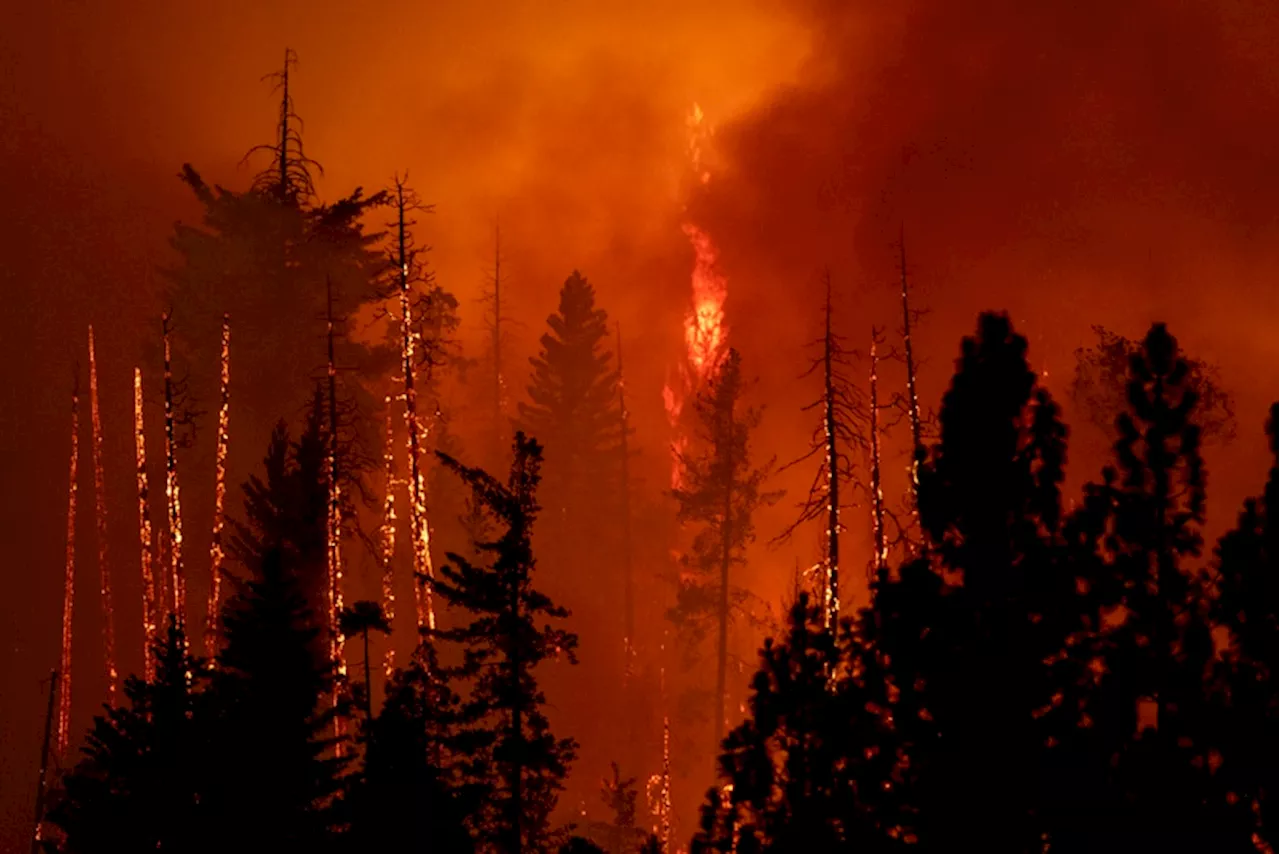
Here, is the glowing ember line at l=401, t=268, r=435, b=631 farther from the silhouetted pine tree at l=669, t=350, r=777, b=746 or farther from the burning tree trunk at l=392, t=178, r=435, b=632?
the silhouetted pine tree at l=669, t=350, r=777, b=746

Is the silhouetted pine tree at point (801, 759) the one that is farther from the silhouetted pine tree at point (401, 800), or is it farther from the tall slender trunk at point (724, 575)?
the tall slender trunk at point (724, 575)

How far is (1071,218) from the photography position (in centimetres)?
6844

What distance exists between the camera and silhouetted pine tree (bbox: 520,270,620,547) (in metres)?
54.6

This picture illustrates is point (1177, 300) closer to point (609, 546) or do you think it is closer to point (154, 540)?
point (609, 546)

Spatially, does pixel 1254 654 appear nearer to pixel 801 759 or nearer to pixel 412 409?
pixel 801 759

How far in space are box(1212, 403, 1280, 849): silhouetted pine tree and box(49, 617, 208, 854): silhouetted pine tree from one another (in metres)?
13.0

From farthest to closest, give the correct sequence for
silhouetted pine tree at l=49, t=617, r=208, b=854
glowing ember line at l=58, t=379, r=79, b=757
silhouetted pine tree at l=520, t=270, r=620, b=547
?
silhouetted pine tree at l=520, t=270, r=620, b=547
glowing ember line at l=58, t=379, r=79, b=757
silhouetted pine tree at l=49, t=617, r=208, b=854

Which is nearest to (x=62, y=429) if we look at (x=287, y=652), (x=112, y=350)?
(x=112, y=350)

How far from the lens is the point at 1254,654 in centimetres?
1204

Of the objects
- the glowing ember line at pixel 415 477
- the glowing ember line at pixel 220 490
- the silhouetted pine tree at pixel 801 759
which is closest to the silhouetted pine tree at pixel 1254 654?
the silhouetted pine tree at pixel 801 759

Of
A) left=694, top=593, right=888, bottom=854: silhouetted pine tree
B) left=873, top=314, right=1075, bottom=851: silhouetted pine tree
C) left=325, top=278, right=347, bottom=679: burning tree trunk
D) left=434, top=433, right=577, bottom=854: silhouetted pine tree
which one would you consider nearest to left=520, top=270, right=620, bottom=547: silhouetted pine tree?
left=325, top=278, right=347, bottom=679: burning tree trunk

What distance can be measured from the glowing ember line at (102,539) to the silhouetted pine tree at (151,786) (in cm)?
2361

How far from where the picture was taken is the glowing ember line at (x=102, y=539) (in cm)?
3716

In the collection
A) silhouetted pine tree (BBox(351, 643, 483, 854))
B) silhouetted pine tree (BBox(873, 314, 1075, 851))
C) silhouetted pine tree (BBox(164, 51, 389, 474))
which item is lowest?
silhouetted pine tree (BBox(351, 643, 483, 854))
